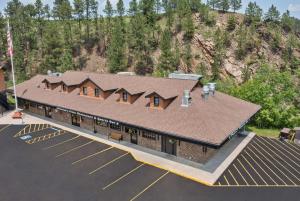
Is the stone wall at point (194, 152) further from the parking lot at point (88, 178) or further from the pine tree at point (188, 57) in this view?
the pine tree at point (188, 57)

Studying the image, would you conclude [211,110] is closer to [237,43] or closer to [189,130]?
[189,130]

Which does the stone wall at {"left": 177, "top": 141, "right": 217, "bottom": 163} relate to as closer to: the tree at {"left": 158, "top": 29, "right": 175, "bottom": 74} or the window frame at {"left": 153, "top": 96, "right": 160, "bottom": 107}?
the window frame at {"left": 153, "top": 96, "right": 160, "bottom": 107}

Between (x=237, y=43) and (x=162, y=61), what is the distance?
24.9 m

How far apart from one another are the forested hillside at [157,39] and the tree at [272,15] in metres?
0.28

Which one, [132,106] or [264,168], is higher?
[132,106]

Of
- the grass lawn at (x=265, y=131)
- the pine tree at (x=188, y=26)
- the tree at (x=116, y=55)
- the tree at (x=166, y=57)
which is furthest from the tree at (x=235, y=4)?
the grass lawn at (x=265, y=131)

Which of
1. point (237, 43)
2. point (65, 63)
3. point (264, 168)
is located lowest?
point (264, 168)

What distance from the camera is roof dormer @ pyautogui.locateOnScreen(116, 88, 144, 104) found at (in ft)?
96.7

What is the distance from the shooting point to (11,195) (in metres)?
18.3

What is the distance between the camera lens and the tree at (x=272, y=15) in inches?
3019

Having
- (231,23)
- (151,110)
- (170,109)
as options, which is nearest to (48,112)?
(151,110)

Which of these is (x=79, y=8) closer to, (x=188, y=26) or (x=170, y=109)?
(x=188, y=26)

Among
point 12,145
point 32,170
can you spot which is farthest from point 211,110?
point 12,145

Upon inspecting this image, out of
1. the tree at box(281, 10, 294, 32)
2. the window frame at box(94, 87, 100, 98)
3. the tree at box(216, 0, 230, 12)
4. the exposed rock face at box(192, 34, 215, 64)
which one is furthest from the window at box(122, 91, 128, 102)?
the tree at box(281, 10, 294, 32)
